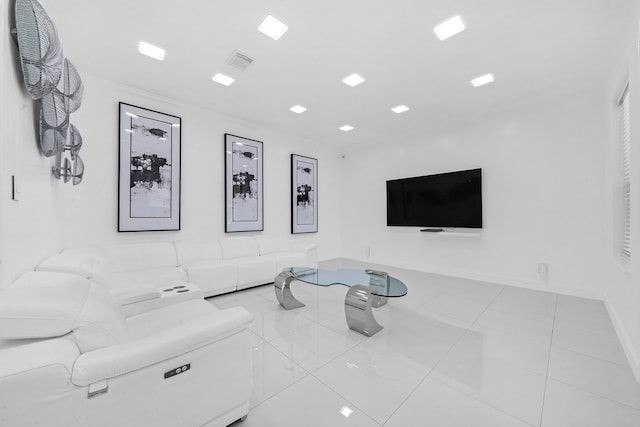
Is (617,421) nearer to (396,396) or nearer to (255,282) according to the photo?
(396,396)

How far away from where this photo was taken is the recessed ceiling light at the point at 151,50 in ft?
8.89

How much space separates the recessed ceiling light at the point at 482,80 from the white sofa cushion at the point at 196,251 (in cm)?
465

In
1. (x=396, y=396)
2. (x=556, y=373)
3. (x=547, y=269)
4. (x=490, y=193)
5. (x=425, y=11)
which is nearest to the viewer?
(x=396, y=396)

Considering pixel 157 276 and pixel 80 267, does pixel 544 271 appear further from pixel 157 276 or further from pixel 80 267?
pixel 80 267

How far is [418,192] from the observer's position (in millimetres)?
5242

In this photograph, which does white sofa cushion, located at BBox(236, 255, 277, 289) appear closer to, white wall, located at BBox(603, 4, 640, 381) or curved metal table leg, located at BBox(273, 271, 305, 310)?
curved metal table leg, located at BBox(273, 271, 305, 310)

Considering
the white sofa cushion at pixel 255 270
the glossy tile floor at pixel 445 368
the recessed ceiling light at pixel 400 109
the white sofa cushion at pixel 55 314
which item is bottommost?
the glossy tile floor at pixel 445 368

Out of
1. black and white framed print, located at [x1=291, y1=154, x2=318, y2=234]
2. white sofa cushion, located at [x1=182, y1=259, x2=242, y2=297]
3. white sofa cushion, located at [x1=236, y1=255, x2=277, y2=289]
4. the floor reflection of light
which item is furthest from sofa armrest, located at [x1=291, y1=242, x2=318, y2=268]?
the floor reflection of light

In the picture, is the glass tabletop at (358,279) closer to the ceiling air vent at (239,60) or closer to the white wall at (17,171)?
the white wall at (17,171)

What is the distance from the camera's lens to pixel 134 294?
6.75ft

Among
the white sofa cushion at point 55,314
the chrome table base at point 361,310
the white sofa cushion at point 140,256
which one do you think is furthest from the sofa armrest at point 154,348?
the white sofa cushion at point 140,256

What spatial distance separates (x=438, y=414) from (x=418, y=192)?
436cm

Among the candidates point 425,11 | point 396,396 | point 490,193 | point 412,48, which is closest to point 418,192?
point 490,193

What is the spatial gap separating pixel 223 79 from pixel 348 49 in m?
1.79
